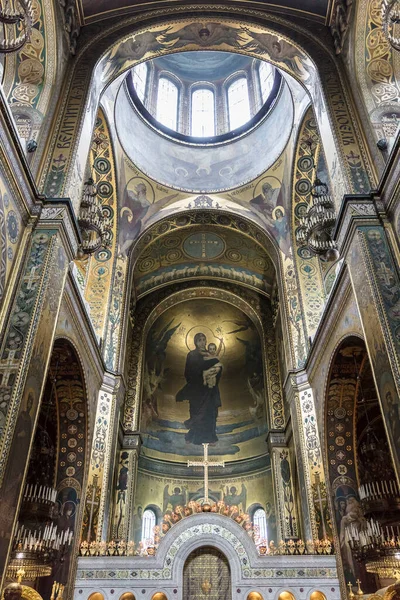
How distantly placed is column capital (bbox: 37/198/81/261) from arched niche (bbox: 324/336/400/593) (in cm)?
535

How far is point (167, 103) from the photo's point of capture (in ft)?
56.9

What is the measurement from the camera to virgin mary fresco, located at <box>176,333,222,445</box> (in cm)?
1678

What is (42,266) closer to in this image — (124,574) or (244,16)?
(124,574)

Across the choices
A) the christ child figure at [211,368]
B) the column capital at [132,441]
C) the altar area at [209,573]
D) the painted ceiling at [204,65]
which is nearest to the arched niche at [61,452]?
the altar area at [209,573]

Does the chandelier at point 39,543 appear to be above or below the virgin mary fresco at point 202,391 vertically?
below

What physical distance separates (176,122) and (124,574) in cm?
1407

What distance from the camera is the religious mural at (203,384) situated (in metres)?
16.4

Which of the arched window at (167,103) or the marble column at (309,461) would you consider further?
the arched window at (167,103)

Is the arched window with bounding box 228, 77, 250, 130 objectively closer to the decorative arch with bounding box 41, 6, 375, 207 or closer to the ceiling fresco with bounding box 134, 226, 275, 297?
the ceiling fresco with bounding box 134, 226, 275, 297

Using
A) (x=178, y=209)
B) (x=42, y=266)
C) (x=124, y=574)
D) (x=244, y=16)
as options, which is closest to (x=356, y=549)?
(x=124, y=574)

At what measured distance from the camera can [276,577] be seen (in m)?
8.18

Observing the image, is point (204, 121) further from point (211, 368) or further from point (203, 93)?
point (211, 368)

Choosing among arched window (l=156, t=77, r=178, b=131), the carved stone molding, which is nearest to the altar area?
the carved stone molding

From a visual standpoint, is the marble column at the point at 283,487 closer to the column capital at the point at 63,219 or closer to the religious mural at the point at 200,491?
the religious mural at the point at 200,491
